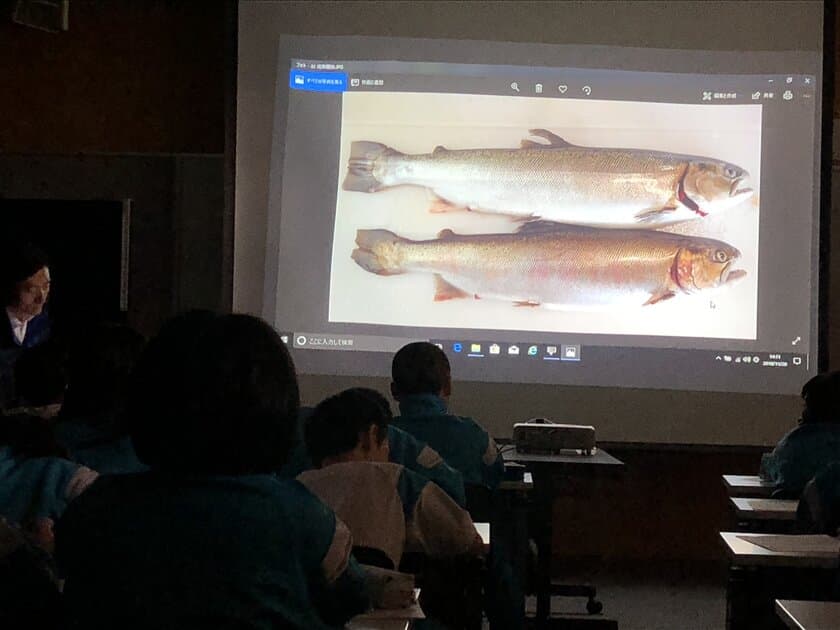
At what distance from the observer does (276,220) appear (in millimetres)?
4871

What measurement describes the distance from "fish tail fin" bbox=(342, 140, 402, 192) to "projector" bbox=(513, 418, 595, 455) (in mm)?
1353

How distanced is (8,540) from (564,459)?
2771mm

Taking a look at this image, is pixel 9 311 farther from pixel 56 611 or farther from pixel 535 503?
pixel 56 611

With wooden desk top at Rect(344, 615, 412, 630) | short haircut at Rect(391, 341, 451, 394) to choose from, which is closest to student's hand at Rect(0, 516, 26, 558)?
wooden desk top at Rect(344, 615, 412, 630)

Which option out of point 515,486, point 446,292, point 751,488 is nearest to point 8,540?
point 515,486

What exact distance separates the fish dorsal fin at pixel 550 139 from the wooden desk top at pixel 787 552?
2734 mm

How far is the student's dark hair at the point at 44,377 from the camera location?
8.27 feet

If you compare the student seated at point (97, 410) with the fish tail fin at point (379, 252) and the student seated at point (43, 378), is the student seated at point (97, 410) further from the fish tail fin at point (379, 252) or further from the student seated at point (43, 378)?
the fish tail fin at point (379, 252)

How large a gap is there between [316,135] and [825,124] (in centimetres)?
218

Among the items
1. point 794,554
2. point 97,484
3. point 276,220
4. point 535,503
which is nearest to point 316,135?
point 276,220

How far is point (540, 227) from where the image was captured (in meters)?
4.75

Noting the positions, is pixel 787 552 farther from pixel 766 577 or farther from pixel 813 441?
pixel 813 441

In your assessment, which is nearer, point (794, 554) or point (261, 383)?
point (261, 383)

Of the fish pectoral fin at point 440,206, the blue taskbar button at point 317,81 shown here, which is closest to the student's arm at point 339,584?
the fish pectoral fin at point 440,206
